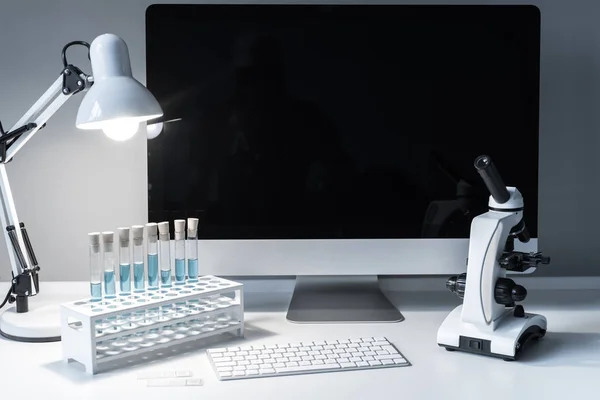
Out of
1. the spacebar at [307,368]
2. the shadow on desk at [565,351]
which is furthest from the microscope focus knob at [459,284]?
the spacebar at [307,368]

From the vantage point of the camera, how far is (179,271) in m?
1.41

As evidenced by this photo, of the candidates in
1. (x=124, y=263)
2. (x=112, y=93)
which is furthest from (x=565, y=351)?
(x=112, y=93)

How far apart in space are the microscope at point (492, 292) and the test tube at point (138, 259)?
0.57 metres

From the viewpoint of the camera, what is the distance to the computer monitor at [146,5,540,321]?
1545 mm

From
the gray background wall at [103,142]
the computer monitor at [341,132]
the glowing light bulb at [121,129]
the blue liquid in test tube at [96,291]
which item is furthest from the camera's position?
the gray background wall at [103,142]

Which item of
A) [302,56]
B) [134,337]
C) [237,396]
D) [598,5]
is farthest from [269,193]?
[598,5]

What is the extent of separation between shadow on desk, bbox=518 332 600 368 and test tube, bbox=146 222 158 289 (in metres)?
0.68

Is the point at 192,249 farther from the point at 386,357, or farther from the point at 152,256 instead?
the point at 386,357

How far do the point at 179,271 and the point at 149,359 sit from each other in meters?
0.21

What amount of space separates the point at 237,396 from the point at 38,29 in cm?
113

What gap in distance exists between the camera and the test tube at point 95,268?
4.28 ft

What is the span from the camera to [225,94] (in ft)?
5.09

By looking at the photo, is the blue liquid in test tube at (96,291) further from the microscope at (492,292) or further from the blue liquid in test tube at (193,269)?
the microscope at (492,292)

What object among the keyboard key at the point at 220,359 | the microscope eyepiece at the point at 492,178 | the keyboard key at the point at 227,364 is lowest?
the keyboard key at the point at 227,364
